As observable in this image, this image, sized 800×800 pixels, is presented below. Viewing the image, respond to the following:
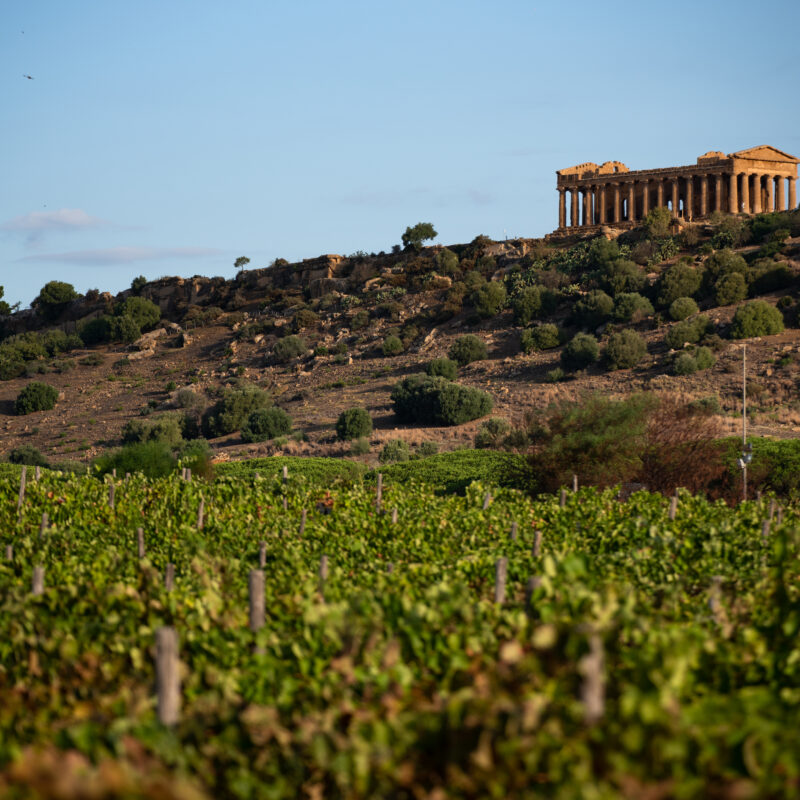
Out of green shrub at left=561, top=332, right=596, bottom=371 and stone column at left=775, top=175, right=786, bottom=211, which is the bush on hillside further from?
stone column at left=775, top=175, right=786, bottom=211

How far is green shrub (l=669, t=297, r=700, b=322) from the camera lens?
54125 millimetres

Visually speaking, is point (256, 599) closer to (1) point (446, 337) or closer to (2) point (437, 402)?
(2) point (437, 402)

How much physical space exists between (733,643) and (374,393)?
47.1 m

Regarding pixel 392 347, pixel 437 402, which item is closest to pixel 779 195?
pixel 392 347

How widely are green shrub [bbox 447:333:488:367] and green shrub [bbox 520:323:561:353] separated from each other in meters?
2.46

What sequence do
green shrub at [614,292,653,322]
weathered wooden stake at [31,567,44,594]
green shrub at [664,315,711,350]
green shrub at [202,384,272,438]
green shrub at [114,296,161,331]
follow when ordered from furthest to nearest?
green shrub at [114,296,161,331] < green shrub at [614,292,653,322] < green shrub at [202,384,272,438] < green shrub at [664,315,711,350] < weathered wooden stake at [31,567,44,594]

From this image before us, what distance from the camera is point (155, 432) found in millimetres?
50219

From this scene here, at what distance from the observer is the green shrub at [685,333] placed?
50.7 metres

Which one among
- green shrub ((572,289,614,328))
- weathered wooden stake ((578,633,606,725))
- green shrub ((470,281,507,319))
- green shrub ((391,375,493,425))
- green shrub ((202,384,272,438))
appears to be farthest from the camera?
green shrub ((470,281,507,319))

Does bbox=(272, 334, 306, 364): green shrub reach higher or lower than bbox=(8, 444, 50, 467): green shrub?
higher

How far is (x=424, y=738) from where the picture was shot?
4.45 m

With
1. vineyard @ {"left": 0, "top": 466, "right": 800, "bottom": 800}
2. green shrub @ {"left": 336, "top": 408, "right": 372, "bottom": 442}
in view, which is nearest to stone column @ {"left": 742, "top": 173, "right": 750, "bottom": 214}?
green shrub @ {"left": 336, "top": 408, "right": 372, "bottom": 442}

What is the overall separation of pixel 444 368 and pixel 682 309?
530 inches

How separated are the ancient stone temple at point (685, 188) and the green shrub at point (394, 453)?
119 ft
